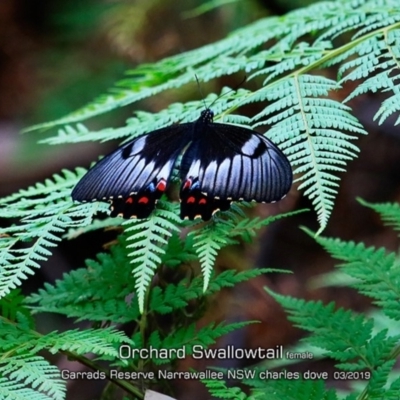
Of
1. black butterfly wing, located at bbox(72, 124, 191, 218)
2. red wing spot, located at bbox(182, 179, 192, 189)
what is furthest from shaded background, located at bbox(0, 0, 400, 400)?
red wing spot, located at bbox(182, 179, 192, 189)

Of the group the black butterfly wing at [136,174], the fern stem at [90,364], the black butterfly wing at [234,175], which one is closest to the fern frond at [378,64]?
the black butterfly wing at [234,175]

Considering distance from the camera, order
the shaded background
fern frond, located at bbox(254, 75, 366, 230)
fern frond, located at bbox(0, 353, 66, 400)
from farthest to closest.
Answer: the shaded background, fern frond, located at bbox(254, 75, 366, 230), fern frond, located at bbox(0, 353, 66, 400)

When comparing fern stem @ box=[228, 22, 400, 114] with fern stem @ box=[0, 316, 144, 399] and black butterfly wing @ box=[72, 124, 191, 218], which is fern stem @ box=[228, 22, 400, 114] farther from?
fern stem @ box=[0, 316, 144, 399]

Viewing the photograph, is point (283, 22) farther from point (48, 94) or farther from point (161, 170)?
point (48, 94)

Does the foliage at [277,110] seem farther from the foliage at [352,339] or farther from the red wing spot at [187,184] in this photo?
the foliage at [352,339]

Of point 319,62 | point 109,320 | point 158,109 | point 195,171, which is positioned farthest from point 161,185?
point 158,109

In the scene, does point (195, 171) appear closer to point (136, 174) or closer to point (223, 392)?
point (136, 174)
